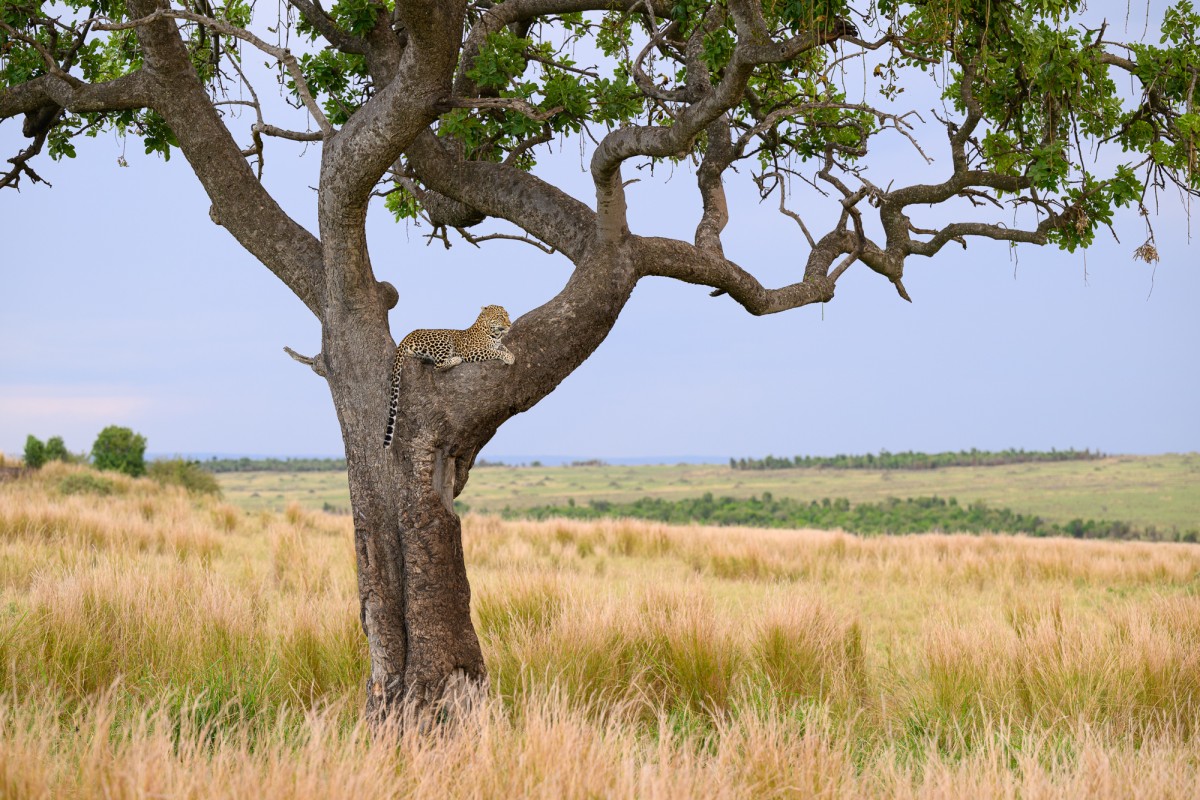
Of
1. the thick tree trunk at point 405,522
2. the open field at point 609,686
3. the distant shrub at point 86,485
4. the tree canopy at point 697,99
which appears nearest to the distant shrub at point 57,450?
the distant shrub at point 86,485

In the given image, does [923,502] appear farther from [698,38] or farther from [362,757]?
[362,757]

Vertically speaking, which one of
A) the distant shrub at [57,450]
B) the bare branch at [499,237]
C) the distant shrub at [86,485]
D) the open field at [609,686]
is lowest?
the open field at [609,686]

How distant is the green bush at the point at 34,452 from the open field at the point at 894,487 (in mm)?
6377

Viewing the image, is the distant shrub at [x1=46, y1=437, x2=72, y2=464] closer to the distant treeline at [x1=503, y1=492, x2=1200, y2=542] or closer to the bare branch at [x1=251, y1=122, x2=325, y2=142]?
the distant treeline at [x1=503, y1=492, x2=1200, y2=542]

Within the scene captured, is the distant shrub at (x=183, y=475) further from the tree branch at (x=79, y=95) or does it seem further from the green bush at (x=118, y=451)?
the tree branch at (x=79, y=95)

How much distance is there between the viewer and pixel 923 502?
36.5 metres

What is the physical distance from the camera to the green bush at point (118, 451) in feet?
81.9

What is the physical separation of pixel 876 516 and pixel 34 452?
27.5m

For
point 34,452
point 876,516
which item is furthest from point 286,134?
point 876,516

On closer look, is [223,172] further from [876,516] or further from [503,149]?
[876,516]

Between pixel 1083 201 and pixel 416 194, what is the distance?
186 inches

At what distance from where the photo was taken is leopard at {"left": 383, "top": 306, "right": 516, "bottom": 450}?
500cm

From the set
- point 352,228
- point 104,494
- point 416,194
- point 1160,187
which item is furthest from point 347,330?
point 104,494

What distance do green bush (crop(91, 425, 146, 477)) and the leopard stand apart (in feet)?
76.4
